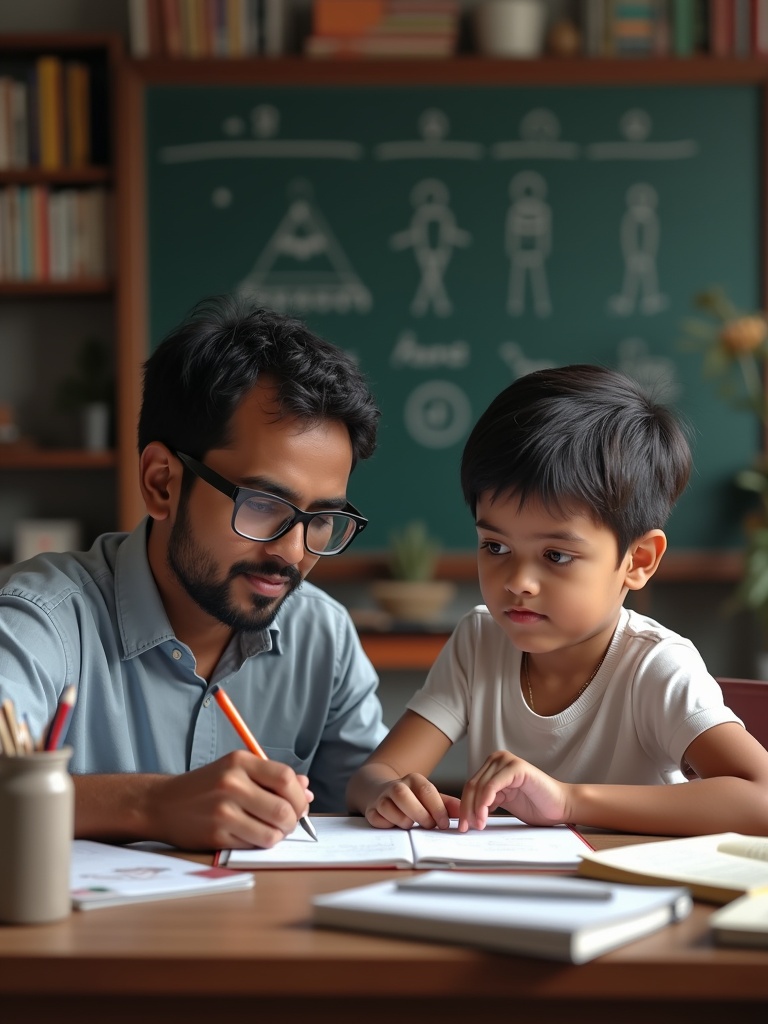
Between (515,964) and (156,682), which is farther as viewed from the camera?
(156,682)

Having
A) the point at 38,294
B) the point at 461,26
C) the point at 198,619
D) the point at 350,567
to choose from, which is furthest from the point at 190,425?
the point at 461,26

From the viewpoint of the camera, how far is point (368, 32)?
383cm

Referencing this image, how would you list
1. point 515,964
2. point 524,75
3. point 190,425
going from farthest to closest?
1. point 524,75
2. point 190,425
3. point 515,964

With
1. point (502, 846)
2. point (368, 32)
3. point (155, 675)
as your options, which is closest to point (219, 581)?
point (155, 675)

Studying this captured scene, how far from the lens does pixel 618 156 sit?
3.89 metres

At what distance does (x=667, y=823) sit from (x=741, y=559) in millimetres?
2800

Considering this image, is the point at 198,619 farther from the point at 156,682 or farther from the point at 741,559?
the point at 741,559

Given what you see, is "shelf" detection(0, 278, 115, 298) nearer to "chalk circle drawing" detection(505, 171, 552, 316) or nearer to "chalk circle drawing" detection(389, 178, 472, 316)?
"chalk circle drawing" detection(389, 178, 472, 316)

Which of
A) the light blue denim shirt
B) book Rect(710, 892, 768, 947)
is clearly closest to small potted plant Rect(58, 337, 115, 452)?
the light blue denim shirt

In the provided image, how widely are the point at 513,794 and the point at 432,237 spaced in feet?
9.73

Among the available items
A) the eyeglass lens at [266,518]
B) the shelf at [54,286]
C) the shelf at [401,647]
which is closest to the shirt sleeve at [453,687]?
the eyeglass lens at [266,518]

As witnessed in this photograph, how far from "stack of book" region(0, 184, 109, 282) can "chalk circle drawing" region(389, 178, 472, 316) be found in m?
0.99

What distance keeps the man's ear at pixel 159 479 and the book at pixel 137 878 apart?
58 centimetres

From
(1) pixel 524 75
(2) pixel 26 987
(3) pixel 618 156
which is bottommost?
(2) pixel 26 987
